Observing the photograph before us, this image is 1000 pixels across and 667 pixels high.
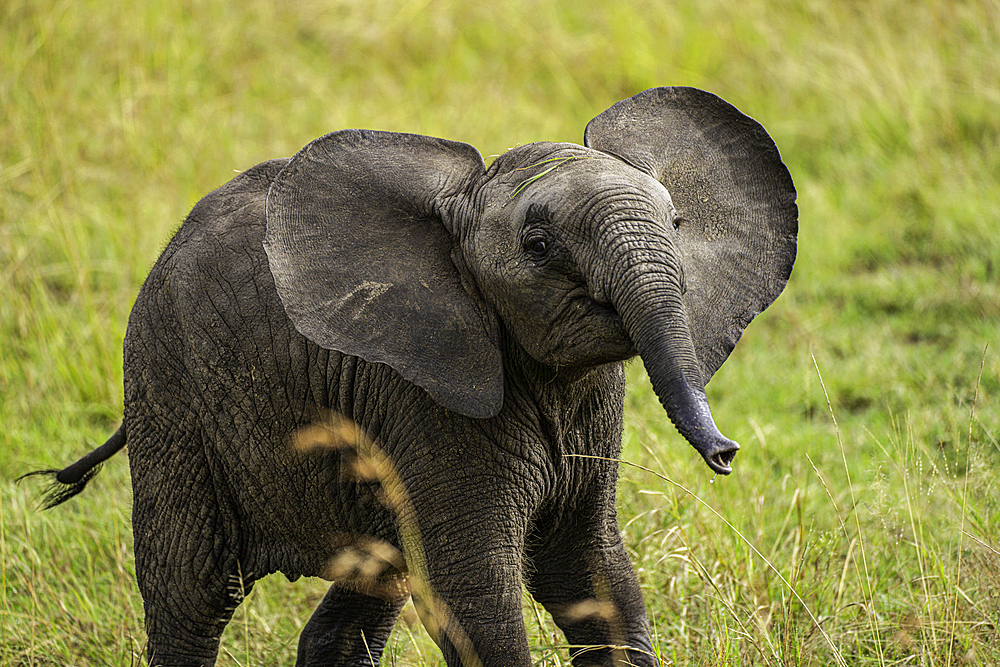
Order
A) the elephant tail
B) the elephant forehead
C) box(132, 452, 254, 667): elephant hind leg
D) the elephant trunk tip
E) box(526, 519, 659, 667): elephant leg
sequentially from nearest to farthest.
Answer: the elephant trunk tip, the elephant forehead, box(526, 519, 659, 667): elephant leg, box(132, 452, 254, 667): elephant hind leg, the elephant tail

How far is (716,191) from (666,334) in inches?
29.9

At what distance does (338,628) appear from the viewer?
4082 mm

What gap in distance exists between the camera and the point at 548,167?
110 inches

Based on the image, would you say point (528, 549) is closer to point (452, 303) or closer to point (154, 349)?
point (452, 303)

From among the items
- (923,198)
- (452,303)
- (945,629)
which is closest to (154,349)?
(452,303)

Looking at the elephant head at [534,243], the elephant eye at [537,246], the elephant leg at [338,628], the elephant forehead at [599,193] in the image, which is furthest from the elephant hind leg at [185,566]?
the elephant forehead at [599,193]

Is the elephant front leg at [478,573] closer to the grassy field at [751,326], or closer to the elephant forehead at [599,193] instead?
the grassy field at [751,326]

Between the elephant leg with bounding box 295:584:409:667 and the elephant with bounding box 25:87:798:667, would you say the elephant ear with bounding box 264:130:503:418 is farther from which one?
the elephant leg with bounding box 295:584:409:667

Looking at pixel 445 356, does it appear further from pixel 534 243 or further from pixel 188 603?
pixel 188 603

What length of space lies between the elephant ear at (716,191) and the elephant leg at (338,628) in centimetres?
167

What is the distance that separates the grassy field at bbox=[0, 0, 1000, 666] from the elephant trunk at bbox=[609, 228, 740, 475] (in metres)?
0.59

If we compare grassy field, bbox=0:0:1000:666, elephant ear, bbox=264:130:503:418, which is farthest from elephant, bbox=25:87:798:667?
grassy field, bbox=0:0:1000:666

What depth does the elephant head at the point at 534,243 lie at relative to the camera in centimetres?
265

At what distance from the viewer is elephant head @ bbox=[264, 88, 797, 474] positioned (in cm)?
265
